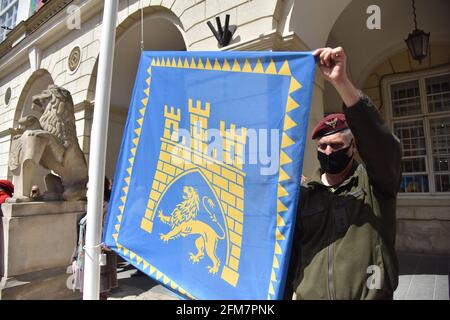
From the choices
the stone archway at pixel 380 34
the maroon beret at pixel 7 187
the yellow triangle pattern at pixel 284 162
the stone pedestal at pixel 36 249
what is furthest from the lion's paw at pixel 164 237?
the stone archway at pixel 380 34

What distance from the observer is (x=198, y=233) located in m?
1.68

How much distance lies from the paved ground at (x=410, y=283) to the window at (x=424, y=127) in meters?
1.68

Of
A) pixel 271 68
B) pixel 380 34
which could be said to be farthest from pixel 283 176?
pixel 380 34

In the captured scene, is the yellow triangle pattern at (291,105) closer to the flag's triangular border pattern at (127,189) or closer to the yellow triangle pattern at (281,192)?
the yellow triangle pattern at (281,192)

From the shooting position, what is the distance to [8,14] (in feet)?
49.0

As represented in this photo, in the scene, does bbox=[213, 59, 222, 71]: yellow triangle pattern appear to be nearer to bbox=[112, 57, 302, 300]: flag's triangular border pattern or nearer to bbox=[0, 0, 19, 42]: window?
bbox=[112, 57, 302, 300]: flag's triangular border pattern

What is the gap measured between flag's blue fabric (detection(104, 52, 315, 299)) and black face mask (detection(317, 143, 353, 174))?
0.19m

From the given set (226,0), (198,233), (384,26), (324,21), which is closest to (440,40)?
(384,26)

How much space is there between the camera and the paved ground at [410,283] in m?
3.71

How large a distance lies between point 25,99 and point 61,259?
33.2 ft

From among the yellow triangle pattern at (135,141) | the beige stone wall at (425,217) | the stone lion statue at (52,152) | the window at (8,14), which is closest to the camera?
the yellow triangle pattern at (135,141)

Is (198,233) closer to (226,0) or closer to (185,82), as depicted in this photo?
(185,82)

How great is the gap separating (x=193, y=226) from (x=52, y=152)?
3672 millimetres

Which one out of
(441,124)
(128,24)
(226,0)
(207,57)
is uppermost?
(128,24)
